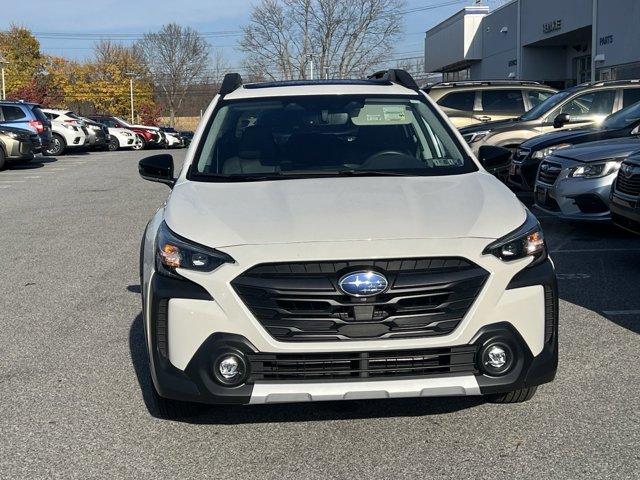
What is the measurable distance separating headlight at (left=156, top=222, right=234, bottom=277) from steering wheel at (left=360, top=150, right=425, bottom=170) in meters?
1.47

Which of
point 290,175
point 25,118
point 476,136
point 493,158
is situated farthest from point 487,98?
point 25,118

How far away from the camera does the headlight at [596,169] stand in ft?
29.0

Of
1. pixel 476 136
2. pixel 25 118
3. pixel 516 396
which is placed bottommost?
pixel 516 396

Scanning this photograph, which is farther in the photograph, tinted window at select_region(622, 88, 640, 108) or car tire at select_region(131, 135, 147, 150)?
car tire at select_region(131, 135, 147, 150)

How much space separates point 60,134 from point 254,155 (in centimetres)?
2767

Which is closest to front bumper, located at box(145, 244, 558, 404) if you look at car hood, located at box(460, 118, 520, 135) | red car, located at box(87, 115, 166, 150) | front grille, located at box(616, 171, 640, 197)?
front grille, located at box(616, 171, 640, 197)

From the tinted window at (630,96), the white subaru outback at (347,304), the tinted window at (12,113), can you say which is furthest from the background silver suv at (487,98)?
the white subaru outback at (347,304)

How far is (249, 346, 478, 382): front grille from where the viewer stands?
361cm

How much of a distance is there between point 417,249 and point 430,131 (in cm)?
190

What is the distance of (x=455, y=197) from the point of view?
421 cm

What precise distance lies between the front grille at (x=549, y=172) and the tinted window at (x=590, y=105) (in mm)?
4554

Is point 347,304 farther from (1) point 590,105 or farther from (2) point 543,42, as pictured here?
(2) point 543,42

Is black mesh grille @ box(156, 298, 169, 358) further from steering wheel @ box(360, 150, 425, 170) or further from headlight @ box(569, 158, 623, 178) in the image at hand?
headlight @ box(569, 158, 623, 178)

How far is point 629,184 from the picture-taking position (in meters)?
7.09
